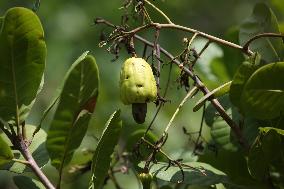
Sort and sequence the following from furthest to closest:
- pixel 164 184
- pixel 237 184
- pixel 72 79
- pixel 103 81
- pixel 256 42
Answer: pixel 103 81
pixel 164 184
pixel 256 42
pixel 237 184
pixel 72 79

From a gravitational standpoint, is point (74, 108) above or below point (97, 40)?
above

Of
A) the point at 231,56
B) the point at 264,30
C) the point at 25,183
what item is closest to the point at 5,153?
the point at 25,183

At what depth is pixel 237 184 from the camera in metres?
1.58

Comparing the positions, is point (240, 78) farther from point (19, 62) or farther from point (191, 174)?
point (19, 62)

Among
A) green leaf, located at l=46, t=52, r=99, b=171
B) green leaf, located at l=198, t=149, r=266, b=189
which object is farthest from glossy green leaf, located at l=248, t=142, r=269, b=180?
green leaf, located at l=46, t=52, r=99, b=171

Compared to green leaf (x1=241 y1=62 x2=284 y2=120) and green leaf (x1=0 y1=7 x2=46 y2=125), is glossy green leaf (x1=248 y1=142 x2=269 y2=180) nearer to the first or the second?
green leaf (x1=241 y1=62 x2=284 y2=120)

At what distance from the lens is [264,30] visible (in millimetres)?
1671

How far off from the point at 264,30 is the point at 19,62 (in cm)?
68

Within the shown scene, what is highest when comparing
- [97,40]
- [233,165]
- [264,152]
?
[264,152]

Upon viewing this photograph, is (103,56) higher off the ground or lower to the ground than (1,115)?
lower

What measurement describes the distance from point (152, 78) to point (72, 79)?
36 cm

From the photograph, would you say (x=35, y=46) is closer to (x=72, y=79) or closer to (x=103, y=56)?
(x=72, y=79)

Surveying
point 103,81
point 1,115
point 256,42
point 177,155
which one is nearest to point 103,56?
point 103,81

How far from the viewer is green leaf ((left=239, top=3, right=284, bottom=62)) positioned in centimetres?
163
